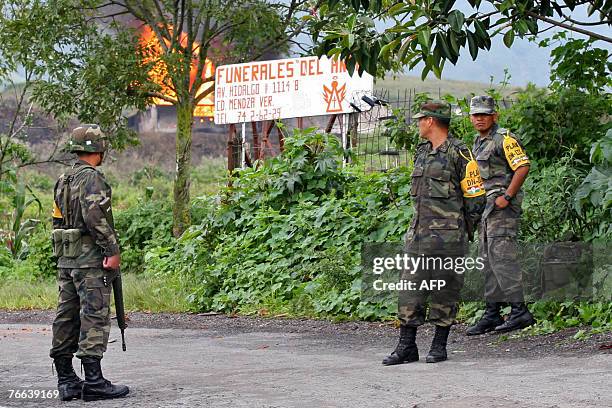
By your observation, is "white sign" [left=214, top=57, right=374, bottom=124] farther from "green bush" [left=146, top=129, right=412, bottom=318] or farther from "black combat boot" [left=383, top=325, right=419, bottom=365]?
"black combat boot" [left=383, top=325, right=419, bottom=365]

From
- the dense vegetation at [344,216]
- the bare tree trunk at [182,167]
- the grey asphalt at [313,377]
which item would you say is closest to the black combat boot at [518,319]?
the dense vegetation at [344,216]

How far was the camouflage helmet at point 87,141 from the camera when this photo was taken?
7418mm

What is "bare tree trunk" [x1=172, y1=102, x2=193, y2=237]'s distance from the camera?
68.1ft

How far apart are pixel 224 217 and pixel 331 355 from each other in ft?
19.9

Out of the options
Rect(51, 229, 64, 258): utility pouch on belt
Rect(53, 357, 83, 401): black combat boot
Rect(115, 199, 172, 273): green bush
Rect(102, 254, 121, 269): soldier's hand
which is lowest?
Rect(115, 199, 172, 273): green bush

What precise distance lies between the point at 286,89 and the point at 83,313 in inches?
415

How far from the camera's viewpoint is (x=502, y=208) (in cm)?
973

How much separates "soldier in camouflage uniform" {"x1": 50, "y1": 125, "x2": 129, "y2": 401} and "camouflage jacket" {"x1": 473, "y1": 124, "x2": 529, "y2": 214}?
12.6 ft

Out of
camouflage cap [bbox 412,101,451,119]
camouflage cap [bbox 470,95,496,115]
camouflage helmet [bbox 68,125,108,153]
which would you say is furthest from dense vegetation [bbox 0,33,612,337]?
camouflage helmet [bbox 68,125,108,153]

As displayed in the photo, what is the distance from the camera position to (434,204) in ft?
27.1

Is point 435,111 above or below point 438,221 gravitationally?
above

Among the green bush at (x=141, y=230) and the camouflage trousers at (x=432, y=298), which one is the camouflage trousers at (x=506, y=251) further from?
the green bush at (x=141, y=230)

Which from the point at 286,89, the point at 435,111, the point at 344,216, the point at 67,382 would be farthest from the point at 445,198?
the point at 286,89

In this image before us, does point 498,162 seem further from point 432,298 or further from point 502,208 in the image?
point 432,298
